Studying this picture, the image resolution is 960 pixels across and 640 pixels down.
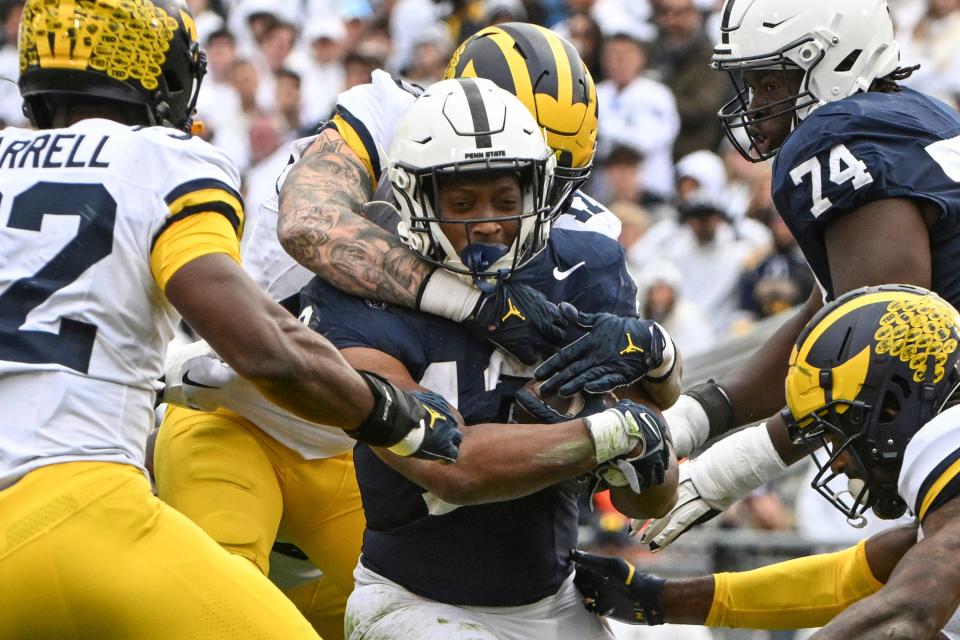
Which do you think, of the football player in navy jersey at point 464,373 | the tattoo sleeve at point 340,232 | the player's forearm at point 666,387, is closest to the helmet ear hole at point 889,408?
the football player in navy jersey at point 464,373

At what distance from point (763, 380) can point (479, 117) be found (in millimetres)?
1562

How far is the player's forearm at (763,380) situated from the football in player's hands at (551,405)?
111 cm

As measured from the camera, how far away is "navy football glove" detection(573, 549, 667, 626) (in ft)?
13.6

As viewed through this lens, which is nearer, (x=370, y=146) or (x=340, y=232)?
(x=340, y=232)

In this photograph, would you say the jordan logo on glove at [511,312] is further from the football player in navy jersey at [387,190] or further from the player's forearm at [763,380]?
the player's forearm at [763,380]

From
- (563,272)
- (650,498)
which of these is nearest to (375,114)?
(563,272)

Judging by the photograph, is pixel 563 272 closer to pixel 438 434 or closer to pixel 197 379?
pixel 438 434

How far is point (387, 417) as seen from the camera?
352 centimetres

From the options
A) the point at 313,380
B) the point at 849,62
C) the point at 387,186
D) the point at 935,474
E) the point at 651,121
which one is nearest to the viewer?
the point at 935,474

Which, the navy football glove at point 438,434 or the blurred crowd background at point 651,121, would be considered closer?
the navy football glove at point 438,434

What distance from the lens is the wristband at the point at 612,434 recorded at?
3682mm

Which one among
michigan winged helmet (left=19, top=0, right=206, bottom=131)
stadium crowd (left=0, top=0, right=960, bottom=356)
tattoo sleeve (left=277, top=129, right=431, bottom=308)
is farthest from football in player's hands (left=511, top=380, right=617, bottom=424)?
stadium crowd (left=0, top=0, right=960, bottom=356)

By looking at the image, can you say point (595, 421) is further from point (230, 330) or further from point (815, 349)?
point (230, 330)

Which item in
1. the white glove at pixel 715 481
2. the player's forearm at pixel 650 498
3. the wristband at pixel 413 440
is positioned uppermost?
the wristband at pixel 413 440
